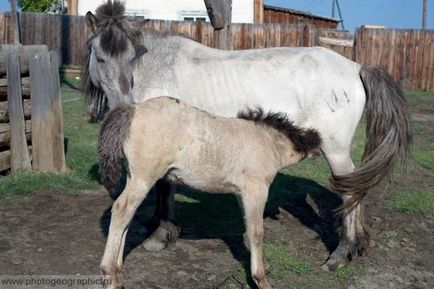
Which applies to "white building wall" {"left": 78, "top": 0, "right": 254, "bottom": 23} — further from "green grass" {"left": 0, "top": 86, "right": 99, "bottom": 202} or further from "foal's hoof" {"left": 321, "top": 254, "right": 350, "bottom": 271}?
"foal's hoof" {"left": 321, "top": 254, "right": 350, "bottom": 271}

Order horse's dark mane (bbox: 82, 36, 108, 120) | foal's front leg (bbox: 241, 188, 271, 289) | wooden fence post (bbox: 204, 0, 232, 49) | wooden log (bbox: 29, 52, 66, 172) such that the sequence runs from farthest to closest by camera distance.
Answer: wooden fence post (bbox: 204, 0, 232, 49)
wooden log (bbox: 29, 52, 66, 172)
horse's dark mane (bbox: 82, 36, 108, 120)
foal's front leg (bbox: 241, 188, 271, 289)

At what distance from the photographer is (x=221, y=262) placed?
4.58m

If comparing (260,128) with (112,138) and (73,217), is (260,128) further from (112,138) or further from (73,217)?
(73,217)

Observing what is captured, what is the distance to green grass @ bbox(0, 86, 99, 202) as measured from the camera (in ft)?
19.7

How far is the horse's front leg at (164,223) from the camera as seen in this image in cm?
482

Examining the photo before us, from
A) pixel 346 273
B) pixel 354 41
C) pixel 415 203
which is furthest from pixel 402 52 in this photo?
pixel 346 273

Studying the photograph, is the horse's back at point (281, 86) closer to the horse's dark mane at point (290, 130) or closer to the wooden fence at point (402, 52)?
the horse's dark mane at point (290, 130)

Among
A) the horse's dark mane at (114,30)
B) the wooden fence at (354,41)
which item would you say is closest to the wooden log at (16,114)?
the horse's dark mane at (114,30)

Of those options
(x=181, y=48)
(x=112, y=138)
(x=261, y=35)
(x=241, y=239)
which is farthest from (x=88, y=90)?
(x=261, y=35)

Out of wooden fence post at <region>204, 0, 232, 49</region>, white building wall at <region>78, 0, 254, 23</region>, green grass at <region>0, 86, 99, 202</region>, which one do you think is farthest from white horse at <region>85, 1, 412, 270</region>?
white building wall at <region>78, 0, 254, 23</region>

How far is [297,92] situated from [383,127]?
0.86 meters

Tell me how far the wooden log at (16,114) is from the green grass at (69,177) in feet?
0.70

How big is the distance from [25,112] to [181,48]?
8.47 feet

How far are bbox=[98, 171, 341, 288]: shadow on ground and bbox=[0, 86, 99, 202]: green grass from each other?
2.91ft
